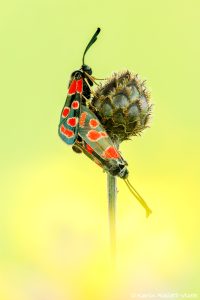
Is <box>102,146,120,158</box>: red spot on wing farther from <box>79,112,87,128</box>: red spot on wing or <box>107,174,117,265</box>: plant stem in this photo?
<box>79,112,87,128</box>: red spot on wing

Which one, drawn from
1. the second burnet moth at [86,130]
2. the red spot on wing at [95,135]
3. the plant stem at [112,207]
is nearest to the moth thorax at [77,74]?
the second burnet moth at [86,130]

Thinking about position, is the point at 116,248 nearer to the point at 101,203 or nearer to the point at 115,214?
the point at 115,214

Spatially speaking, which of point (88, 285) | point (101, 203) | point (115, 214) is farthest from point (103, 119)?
point (101, 203)

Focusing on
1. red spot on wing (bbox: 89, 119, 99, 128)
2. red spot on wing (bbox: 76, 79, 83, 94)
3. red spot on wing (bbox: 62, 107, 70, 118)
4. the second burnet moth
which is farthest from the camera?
red spot on wing (bbox: 76, 79, 83, 94)

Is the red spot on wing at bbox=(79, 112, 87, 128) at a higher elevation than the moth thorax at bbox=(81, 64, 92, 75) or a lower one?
lower

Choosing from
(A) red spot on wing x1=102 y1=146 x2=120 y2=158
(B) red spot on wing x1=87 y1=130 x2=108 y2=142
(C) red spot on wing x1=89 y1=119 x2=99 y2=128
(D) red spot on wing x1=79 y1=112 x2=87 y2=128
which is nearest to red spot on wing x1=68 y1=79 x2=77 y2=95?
(D) red spot on wing x1=79 y1=112 x2=87 y2=128

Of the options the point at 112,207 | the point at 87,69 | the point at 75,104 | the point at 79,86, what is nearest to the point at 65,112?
the point at 75,104

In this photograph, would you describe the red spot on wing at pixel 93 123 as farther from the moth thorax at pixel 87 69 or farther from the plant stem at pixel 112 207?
the moth thorax at pixel 87 69

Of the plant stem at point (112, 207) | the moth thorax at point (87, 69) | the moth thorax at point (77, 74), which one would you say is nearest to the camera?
the plant stem at point (112, 207)
